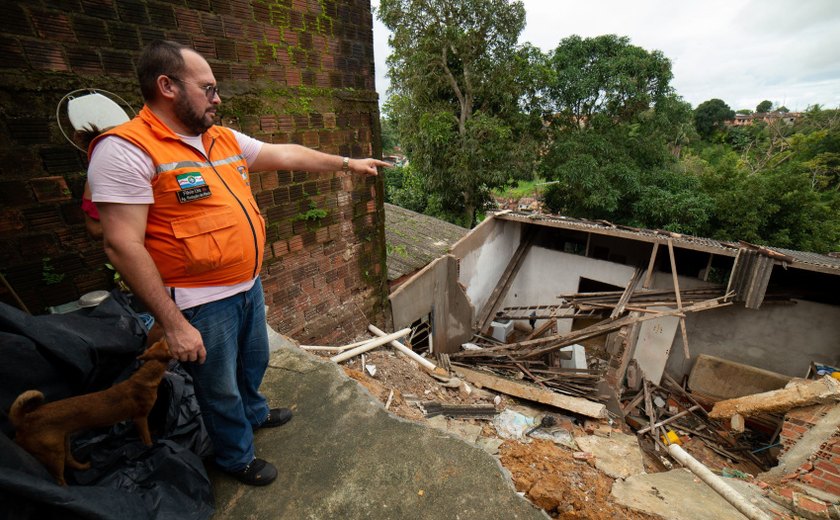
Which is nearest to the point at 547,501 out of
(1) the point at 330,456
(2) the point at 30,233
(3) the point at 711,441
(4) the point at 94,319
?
(1) the point at 330,456

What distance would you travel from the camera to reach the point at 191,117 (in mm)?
1565

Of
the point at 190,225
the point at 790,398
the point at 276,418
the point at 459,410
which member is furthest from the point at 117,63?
the point at 790,398

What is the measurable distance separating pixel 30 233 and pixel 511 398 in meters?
5.61

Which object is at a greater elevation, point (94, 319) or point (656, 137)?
point (656, 137)

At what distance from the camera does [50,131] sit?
205 centimetres

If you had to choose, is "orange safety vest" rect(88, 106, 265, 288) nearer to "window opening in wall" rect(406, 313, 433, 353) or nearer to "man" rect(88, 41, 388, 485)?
"man" rect(88, 41, 388, 485)

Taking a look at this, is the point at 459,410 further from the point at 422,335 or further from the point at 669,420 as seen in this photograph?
the point at 669,420

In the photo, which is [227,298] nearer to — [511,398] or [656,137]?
[511,398]

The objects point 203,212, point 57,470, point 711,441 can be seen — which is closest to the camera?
point 57,470

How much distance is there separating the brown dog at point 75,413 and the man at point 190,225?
0.43ft

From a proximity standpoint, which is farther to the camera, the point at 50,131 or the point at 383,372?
the point at 383,372

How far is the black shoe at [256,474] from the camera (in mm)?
1817

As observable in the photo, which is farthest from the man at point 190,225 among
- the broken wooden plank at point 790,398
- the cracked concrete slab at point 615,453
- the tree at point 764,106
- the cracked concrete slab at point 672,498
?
the tree at point 764,106

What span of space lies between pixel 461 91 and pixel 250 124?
12096mm
